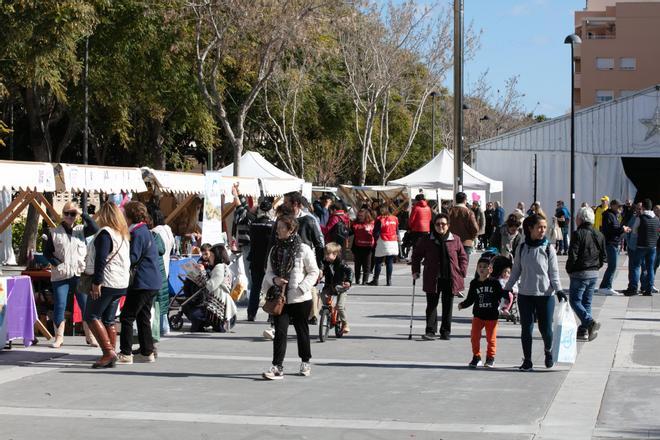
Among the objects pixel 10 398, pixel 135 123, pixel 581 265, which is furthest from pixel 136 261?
pixel 135 123

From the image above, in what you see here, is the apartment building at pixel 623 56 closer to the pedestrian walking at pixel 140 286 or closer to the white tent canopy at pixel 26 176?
the white tent canopy at pixel 26 176

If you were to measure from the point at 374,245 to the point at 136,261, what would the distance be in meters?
12.0

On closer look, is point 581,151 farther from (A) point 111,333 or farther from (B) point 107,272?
(B) point 107,272

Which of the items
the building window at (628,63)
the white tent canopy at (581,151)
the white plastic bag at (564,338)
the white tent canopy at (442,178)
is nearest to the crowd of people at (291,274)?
the white plastic bag at (564,338)

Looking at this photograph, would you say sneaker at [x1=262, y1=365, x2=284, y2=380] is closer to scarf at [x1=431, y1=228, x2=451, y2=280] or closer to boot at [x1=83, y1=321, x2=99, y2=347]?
boot at [x1=83, y1=321, x2=99, y2=347]

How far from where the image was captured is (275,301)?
1096cm

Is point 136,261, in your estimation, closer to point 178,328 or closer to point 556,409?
point 178,328

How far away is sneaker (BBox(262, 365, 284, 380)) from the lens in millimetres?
11039

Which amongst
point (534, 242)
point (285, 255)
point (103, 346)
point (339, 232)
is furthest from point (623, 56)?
point (103, 346)

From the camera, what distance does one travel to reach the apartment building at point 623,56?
8681 cm

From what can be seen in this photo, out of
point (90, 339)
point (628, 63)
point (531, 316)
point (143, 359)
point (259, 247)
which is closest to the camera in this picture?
point (531, 316)

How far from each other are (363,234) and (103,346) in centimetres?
1170

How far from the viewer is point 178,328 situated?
15531 millimetres

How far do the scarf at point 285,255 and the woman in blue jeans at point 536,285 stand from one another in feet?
8.32
